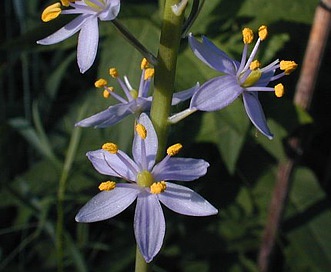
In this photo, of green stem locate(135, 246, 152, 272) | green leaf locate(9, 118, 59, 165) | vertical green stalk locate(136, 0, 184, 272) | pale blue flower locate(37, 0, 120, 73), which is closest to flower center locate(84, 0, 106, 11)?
pale blue flower locate(37, 0, 120, 73)

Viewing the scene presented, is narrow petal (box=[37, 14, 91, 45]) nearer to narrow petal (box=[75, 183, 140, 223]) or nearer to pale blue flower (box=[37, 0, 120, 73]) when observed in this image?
pale blue flower (box=[37, 0, 120, 73])

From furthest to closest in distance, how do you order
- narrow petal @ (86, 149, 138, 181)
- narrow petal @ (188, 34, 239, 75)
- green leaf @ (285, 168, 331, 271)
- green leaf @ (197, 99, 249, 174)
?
1. green leaf @ (285, 168, 331, 271)
2. green leaf @ (197, 99, 249, 174)
3. narrow petal @ (86, 149, 138, 181)
4. narrow petal @ (188, 34, 239, 75)

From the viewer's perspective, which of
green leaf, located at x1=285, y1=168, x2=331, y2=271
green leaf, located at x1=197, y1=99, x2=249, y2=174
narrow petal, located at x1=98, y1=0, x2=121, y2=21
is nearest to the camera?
narrow petal, located at x1=98, y1=0, x2=121, y2=21

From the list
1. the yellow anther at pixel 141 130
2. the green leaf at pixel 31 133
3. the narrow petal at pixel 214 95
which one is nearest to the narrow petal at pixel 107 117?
the yellow anther at pixel 141 130

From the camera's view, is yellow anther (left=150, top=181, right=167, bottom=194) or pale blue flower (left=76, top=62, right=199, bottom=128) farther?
pale blue flower (left=76, top=62, right=199, bottom=128)

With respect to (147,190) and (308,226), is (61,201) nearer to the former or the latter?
(147,190)

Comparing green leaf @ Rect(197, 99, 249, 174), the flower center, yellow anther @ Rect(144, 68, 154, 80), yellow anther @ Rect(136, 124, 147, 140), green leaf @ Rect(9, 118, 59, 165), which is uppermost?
the flower center
